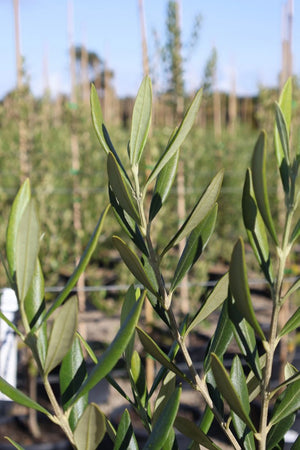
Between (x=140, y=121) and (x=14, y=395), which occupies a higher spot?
(x=140, y=121)

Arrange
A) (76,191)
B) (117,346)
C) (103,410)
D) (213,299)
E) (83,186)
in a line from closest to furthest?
(117,346)
(213,299)
(103,410)
(76,191)
(83,186)

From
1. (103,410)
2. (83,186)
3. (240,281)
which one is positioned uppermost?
(240,281)

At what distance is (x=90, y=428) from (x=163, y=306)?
105 mm

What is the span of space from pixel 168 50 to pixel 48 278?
1.69 metres

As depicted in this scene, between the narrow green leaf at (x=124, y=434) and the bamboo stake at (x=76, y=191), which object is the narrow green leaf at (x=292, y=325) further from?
the bamboo stake at (x=76, y=191)

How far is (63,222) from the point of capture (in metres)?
4.62

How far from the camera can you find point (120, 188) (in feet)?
1.22

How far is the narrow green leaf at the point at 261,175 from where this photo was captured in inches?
12.4

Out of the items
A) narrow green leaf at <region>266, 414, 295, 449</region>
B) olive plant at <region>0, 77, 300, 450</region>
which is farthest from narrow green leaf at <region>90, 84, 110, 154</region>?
narrow green leaf at <region>266, 414, 295, 449</region>

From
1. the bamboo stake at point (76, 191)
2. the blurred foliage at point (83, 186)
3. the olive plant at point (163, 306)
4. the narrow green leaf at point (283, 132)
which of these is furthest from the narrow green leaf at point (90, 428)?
the bamboo stake at point (76, 191)

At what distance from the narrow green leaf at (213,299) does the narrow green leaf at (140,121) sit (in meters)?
0.10

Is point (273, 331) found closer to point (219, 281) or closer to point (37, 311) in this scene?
point (219, 281)

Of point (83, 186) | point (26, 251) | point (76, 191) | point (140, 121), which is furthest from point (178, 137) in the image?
point (83, 186)

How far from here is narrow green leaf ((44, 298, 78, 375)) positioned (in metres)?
0.33
